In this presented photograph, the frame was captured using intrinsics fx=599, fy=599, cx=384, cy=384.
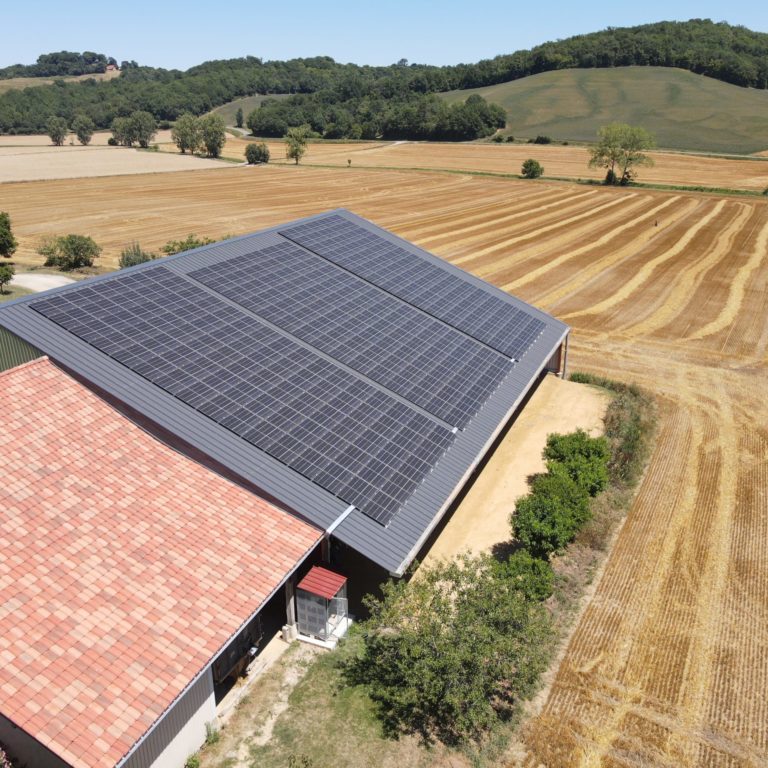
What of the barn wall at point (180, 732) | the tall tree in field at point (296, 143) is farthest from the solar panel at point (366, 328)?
the tall tree in field at point (296, 143)

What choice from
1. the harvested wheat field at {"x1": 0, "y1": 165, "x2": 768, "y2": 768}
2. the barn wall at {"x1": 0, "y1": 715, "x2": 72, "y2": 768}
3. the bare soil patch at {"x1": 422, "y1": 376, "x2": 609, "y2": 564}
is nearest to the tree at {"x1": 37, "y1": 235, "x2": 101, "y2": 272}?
the harvested wheat field at {"x1": 0, "y1": 165, "x2": 768, "y2": 768}

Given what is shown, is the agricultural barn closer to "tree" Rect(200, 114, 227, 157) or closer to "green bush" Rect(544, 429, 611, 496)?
"green bush" Rect(544, 429, 611, 496)

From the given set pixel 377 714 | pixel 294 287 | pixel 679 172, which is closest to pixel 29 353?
pixel 294 287

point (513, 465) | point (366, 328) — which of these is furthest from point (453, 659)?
point (366, 328)

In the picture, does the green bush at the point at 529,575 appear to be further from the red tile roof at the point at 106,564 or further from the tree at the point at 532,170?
the tree at the point at 532,170

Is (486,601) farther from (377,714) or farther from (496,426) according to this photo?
(496,426)

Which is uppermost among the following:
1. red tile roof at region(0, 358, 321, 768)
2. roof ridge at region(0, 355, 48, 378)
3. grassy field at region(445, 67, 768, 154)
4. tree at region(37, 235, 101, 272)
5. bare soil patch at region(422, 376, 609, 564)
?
grassy field at region(445, 67, 768, 154)
